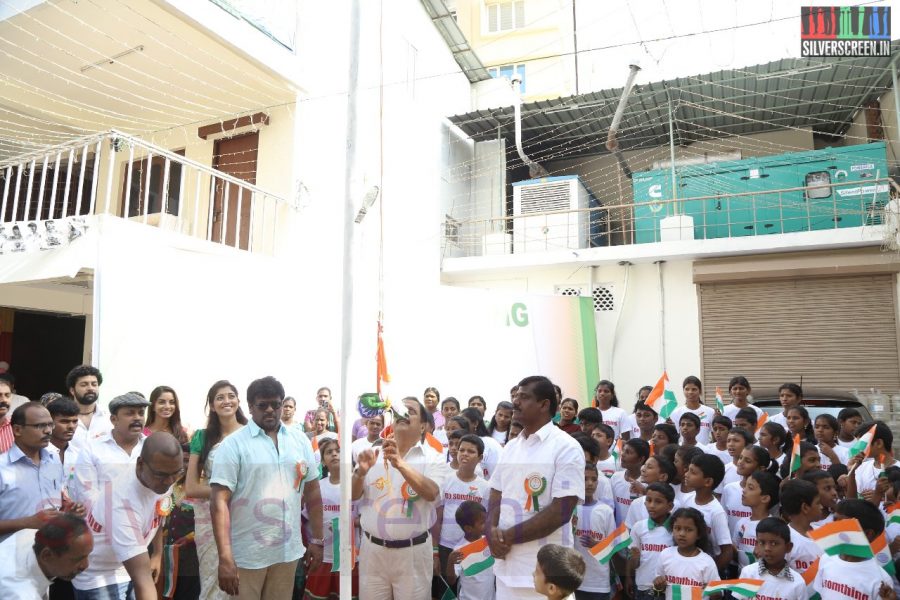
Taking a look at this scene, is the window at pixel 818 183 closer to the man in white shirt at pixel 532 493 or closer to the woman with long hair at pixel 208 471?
the man in white shirt at pixel 532 493

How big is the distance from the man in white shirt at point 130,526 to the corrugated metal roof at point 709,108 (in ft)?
31.6

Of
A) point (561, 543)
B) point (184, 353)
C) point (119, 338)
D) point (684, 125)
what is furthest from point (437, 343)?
point (684, 125)

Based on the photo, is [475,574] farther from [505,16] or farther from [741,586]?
[505,16]

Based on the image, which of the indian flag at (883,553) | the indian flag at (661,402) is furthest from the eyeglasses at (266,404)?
the indian flag at (661,402)

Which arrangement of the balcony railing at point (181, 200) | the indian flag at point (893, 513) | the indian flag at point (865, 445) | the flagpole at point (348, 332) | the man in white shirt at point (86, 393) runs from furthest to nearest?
1. the balcony railing at point (181, 200)
2. the indian flag at point (865, 445)
3. the man in white shirt at point (86, 393)
4. the indian flag at point (893, 513)
5. the flagpole at point (348, 332)

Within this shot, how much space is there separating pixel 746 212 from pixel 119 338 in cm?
1004

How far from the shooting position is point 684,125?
1240 centimetres

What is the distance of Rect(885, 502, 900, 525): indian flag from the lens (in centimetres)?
383

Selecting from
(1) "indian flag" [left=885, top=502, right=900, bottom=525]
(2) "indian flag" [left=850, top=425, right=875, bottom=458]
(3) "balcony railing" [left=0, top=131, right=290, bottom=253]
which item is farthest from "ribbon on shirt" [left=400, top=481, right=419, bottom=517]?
(3) "balcony railing" [left=0, top=131, right=290, bottom=253]

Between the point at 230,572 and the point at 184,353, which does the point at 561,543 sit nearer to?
the point at 230,572

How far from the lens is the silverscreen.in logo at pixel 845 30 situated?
8.47 metres

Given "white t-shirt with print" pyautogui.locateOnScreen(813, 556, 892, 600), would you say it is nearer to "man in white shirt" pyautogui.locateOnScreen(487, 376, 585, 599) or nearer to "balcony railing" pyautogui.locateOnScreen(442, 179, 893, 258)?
"man in white shirt" pyautogui.locateOnScreen(487, 376, 585, 599)

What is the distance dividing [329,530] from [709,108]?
9647mm

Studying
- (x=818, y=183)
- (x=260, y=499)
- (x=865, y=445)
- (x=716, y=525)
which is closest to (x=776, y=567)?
(x=716, y=525)
